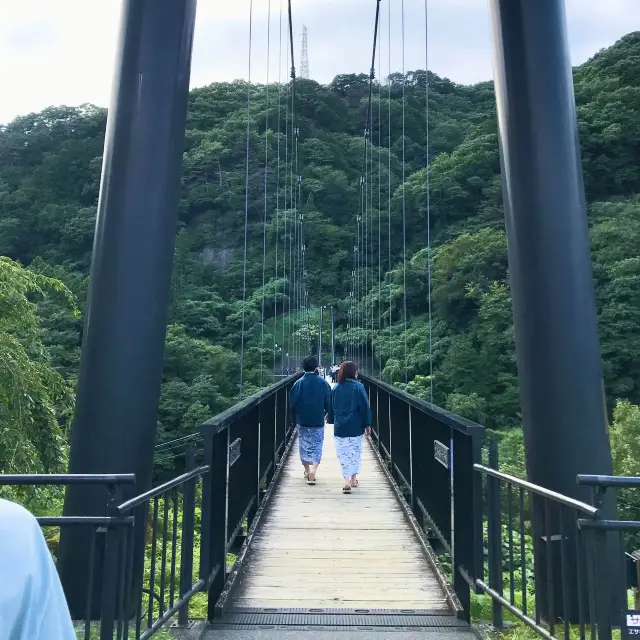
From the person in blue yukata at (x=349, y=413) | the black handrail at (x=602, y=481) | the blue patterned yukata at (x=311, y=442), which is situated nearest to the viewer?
the black handrail at (x=602, y=481)

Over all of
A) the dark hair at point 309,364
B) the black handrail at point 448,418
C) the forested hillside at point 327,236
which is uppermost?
the forested hillside at point 327,236

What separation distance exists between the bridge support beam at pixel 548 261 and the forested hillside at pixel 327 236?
5.54 metres

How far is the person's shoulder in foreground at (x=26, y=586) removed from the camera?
537mm

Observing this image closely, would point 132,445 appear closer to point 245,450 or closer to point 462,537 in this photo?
point 245,450

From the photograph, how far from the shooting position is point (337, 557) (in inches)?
138

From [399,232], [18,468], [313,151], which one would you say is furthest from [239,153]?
[18,468]

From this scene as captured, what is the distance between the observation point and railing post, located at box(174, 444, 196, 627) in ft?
7.80

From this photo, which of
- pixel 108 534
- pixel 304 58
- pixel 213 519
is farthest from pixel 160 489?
pixel 304 58

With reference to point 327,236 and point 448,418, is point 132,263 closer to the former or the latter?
point 448,418

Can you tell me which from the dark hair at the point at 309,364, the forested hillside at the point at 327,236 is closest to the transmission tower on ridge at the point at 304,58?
the forested hillside at the point at 327,236

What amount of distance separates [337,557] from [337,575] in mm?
312

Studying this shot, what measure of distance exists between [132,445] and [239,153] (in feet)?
134

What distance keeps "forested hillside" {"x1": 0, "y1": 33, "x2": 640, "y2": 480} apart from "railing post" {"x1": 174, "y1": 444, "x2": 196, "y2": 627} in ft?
15.7

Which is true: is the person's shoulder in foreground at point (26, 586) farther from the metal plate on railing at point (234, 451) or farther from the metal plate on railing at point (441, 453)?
the metal plate on railing at point (441, 453)
